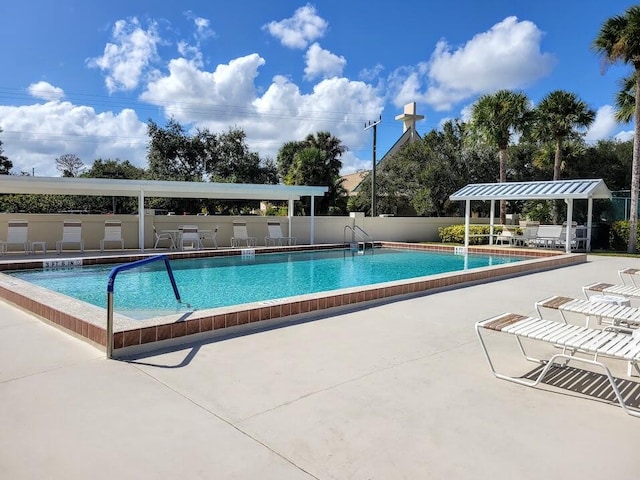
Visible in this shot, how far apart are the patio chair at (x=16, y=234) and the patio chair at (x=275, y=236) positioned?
26.8 feet

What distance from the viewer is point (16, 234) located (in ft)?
46.2

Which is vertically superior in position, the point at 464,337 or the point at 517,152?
the point at 517,152

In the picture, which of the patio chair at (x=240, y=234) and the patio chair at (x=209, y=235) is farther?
the patio chair at (x=240, y=234)

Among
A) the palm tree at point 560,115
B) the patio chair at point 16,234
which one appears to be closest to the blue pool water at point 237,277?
the patio chair at point 16,234

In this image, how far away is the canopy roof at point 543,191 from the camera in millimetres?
15770

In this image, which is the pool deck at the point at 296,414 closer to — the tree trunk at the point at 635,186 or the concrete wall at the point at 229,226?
the concrete wall at the point at 229,226

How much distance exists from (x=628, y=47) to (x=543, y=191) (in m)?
5.69

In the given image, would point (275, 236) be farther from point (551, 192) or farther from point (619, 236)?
point (619, 236)

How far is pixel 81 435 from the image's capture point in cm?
283

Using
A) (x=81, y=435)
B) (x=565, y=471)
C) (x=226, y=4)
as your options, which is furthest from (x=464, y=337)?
(x=226, y=4)

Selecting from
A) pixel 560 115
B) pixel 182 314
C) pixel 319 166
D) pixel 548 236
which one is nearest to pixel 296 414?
pixel 182 314

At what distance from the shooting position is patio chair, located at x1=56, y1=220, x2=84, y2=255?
14773 millimetres

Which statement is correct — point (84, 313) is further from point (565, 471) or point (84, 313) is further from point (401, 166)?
point (401, 166)

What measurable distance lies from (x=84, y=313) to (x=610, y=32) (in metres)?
19.6
